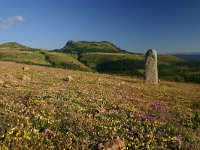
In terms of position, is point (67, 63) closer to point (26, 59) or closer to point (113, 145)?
point (26, 59)

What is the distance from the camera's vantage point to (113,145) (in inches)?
613

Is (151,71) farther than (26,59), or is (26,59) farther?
(26,59)

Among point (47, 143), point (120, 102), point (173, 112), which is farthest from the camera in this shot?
point (120, 102)

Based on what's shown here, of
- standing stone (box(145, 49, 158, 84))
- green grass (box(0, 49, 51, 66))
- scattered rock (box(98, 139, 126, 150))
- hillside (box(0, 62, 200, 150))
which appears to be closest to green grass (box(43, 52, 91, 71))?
green grass (box(0, 49, 51, 66))

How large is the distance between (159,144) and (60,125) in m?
5.36

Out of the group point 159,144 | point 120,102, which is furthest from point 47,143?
point 120,102

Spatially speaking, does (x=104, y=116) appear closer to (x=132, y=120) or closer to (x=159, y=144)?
(x=132, y=120)

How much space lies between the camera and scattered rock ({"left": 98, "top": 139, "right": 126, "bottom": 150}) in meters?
15.3

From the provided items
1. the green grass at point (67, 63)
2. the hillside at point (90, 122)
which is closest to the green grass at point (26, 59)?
the green grass at point (67, 63)

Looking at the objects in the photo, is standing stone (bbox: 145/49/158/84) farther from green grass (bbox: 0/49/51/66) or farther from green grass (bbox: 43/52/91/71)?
green grass (bbox: 0/49/51/66)

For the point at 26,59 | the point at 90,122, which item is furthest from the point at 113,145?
the point at 26,59

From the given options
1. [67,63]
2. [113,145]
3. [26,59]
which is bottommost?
[113,145]

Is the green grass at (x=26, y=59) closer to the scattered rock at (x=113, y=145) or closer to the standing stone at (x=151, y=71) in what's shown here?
the standing stone at (x=151, y=71)

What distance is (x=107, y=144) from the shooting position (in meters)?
15.6
